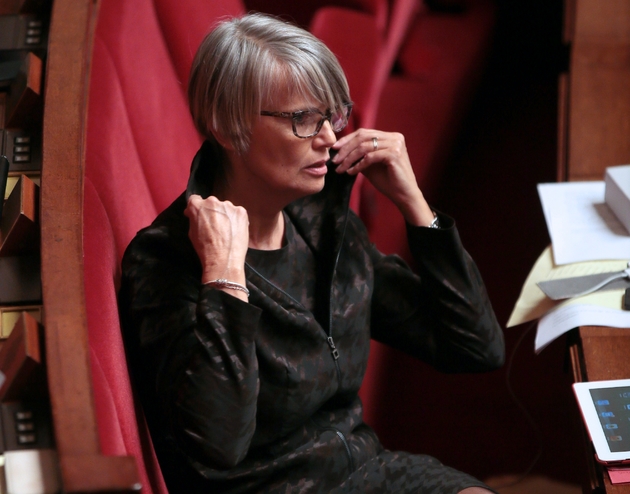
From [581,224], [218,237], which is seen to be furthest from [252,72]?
[581,224]

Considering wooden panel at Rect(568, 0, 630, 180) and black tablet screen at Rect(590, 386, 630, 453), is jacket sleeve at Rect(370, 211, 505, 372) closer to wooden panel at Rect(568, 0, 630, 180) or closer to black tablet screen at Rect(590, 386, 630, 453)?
black tablet screen at Rect(590, 386, 630, 453)

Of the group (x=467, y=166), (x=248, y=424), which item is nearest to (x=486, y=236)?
(x=467, y=166)

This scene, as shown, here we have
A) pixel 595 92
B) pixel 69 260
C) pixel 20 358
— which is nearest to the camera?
pixel 20 358

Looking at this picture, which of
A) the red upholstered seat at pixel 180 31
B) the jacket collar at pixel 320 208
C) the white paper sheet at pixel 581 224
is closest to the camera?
the jacket collar at pixel 320 208

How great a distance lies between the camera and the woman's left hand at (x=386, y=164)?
137cm

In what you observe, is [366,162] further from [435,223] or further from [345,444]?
[345,444]

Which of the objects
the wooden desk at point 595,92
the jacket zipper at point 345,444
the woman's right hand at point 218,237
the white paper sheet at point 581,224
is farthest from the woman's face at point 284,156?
the wooden desk at point 595,92

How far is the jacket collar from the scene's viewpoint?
1.31m

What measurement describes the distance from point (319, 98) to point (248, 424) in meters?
0.47

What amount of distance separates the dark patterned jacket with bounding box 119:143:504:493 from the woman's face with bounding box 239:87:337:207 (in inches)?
3.5

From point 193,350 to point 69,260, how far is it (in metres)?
0.20

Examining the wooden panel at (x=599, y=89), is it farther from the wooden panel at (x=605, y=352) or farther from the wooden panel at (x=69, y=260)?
the wooden panel at (x=69, y=260)

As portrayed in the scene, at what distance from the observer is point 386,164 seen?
1.38 m

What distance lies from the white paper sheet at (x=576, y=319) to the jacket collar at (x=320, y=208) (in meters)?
0.38
